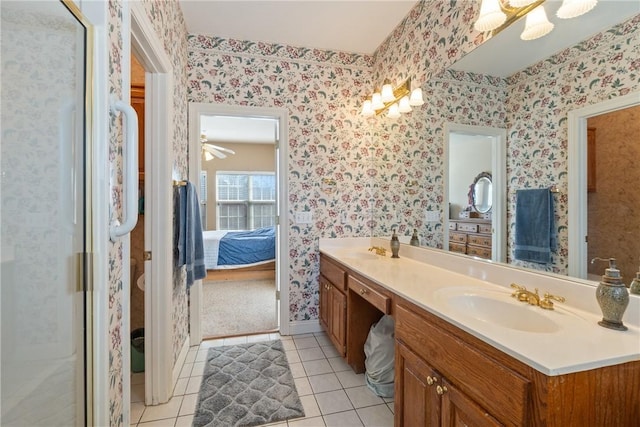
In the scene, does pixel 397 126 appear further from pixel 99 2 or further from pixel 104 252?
pixel 104 252

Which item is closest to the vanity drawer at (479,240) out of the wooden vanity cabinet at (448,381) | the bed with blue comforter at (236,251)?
the wooden vanity cabinet at (448,381)

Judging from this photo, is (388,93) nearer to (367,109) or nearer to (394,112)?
(394,112)

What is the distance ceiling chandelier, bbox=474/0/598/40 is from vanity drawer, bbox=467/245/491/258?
1049 mm

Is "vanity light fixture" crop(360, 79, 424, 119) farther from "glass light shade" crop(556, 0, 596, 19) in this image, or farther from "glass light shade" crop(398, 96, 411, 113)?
"glass light shade" crop(556, 0, 596, 19)

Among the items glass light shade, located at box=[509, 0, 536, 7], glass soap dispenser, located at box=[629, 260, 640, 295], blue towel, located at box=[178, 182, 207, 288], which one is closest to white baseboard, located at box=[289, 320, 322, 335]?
blue towel, located at box=[178, 182, 207, 288]

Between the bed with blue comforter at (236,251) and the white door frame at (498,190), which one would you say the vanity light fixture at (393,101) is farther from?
the bed with blue comforter at (236,251)

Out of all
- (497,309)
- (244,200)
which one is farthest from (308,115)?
(244,200)

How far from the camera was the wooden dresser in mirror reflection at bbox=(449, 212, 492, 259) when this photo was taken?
164 cm

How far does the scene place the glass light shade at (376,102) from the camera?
267cm

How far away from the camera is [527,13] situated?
1352 millimetres

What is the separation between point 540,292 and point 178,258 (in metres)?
2.17

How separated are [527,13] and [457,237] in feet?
3.93

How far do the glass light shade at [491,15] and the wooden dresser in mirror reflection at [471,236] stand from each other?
99 cm

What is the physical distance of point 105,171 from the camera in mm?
972
